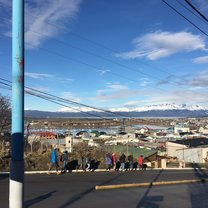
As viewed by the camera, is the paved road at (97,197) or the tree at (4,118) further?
the tree at (4,118)

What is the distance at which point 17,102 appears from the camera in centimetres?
473

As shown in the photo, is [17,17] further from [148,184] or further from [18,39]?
[148,184]

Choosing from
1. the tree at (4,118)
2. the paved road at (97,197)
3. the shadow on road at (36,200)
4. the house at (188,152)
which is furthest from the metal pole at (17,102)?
the house at (188,152)

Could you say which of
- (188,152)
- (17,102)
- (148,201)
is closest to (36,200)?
(148,201)

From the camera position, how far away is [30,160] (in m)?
29.3

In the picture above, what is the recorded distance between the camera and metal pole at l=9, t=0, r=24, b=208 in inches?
186

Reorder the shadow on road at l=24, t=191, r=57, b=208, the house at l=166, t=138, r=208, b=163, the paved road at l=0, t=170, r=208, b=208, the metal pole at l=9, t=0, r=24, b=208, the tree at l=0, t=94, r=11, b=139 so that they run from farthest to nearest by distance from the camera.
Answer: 1. the house at l=166, t=138, r=208, b=163
2. the tree at l=0, t=94, r=11, b=139
3. the paved road at l=0, t=170, r=208, b=208
4. the shadow on road at l=24, t=191, r=57, b=208
5. the metal pole at l=9, t=0, r=24, b=208

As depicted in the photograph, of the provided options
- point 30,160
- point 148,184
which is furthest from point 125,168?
point 148,184

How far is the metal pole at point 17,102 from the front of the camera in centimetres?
471

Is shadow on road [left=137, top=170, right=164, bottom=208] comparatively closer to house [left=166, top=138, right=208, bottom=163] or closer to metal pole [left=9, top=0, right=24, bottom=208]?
metal pole [left=9, top=0, right=24, bottom=208]

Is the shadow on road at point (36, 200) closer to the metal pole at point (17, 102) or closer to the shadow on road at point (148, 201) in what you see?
the shadow on road at point (148, 201)

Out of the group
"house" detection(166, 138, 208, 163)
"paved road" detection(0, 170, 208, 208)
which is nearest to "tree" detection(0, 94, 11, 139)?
"paved road" detection(0, 170, 208, 208)

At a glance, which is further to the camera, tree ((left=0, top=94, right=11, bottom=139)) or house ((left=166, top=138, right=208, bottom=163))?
house ((left=166, top=138, right=208, bottom=163))

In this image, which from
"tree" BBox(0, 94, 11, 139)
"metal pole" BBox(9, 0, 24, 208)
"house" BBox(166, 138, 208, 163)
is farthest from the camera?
"house" BBox(166, 138, 208, 163)
